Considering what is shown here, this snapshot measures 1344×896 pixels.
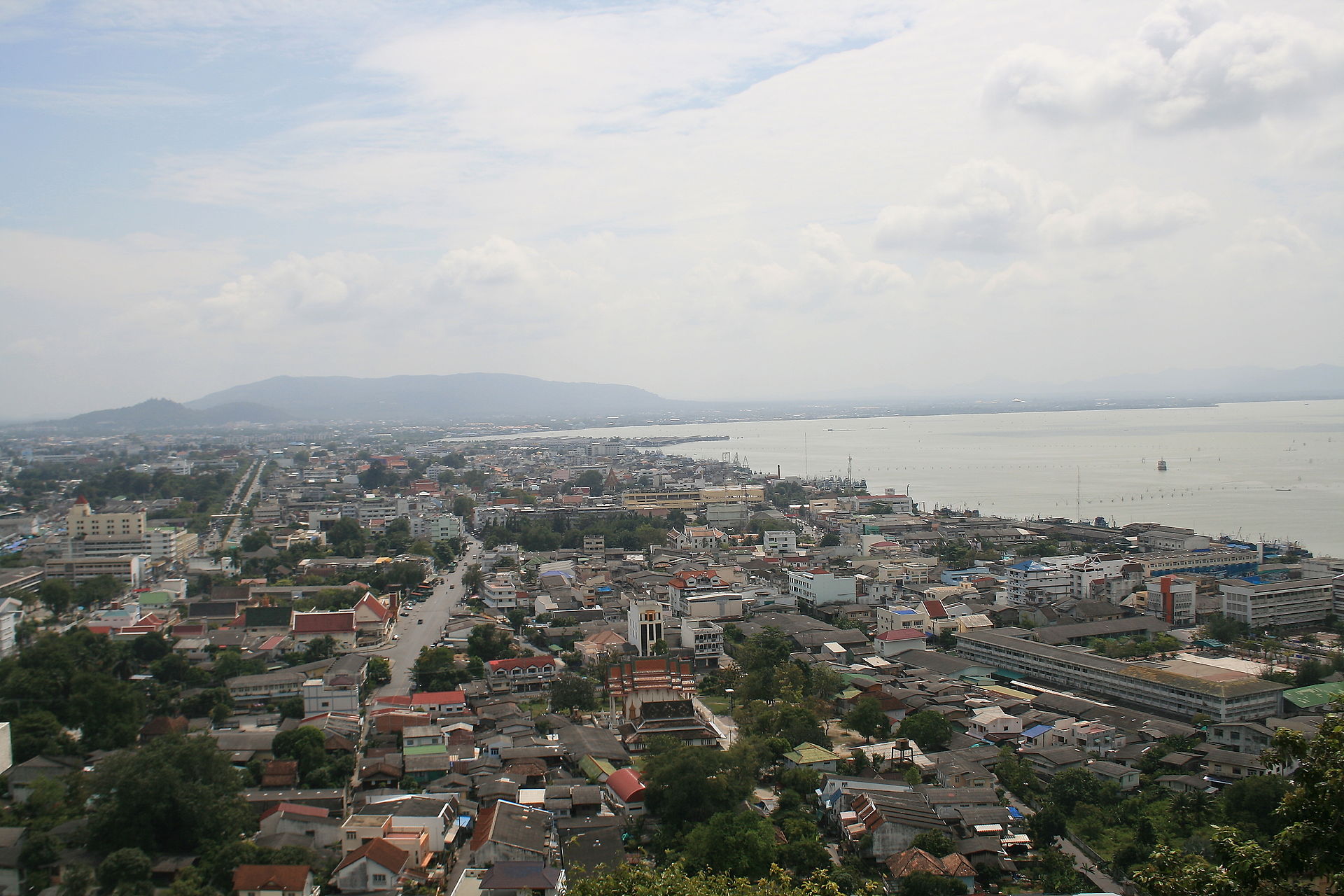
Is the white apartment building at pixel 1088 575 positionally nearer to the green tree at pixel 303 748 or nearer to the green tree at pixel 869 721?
the green tree at pixel 869 721

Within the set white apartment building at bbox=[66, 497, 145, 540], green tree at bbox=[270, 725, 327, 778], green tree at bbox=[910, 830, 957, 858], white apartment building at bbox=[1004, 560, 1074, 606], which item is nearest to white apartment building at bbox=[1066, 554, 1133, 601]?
white apartment building at bbox=[1004, 560, 1074, 606]

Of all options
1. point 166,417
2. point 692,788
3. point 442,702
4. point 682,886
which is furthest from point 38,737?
point 166,417

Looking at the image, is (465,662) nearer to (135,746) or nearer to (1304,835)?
(135,746)

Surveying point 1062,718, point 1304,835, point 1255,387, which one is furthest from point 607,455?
point 1255,387

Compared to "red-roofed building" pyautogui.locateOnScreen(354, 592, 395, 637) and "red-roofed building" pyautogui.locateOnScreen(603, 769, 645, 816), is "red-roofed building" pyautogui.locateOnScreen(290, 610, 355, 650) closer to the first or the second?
"red-roofed building" pyautogui.locateOnScreen(354, 592, 395, 637)

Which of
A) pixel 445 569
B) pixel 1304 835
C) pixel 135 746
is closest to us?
pixel 1304 835

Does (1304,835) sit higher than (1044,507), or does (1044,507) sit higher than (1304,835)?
(1304,835)

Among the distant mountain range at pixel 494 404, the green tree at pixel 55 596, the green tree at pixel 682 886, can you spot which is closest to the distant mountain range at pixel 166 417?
the distant mountain range at pixel 494 404
